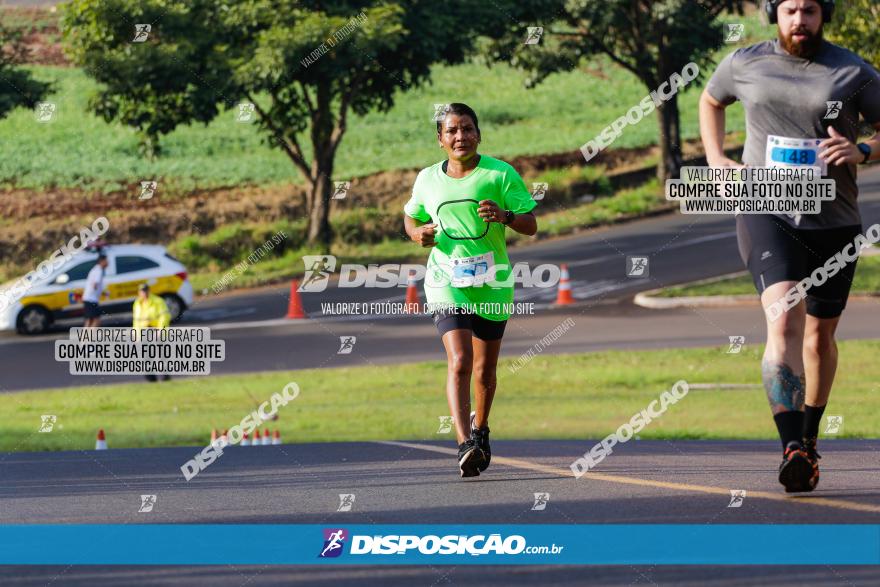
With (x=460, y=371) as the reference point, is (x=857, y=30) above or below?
above

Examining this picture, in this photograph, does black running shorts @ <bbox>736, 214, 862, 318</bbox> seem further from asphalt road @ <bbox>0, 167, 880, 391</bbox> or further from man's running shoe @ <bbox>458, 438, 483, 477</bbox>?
asphalt road @ <bbox>0, 167, 880, 391</bbox>

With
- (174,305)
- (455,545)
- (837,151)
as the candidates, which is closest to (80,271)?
(174,305)

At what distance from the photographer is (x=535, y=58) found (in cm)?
3928

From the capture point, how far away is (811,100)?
697cm

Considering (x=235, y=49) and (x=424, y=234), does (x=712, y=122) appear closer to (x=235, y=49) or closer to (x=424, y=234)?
(x=424, y=234)

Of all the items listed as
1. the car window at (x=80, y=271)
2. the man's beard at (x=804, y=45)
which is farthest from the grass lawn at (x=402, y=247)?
the man's beard at (x=804, y=45)

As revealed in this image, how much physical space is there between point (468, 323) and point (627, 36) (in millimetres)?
32600

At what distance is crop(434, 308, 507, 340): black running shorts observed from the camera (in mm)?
8766

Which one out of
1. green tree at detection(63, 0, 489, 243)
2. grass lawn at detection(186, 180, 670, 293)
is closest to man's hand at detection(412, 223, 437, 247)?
green tree at detection(63, 0, 489, 243)

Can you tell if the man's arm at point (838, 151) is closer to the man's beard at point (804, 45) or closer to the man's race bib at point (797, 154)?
the man's race bib at point (797, 154)

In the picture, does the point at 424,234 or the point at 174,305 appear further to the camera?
the point at 174,305

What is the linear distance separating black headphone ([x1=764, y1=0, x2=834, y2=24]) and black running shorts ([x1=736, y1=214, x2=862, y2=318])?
910 millimetres

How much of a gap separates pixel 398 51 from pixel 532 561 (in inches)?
1173

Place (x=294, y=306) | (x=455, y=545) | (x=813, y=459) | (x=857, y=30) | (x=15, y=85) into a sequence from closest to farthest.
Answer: (x=455, y=545)
(x=813, y=459)
(x=857, y=30)
(x=294, y=306)
(x=15, y=85)
